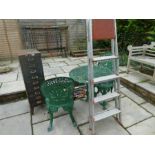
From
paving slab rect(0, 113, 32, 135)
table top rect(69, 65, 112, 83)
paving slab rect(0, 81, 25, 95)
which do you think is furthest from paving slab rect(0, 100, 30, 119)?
table top rect(69, 65, 112, 83)

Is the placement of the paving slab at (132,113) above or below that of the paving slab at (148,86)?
below

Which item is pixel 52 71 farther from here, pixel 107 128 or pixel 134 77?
pixel 107 128

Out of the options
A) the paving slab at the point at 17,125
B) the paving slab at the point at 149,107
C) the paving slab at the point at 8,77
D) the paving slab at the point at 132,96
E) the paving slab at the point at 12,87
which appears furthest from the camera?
the paving slab at the point at 8,77

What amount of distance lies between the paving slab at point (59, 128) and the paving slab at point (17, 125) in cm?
14

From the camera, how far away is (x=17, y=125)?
265 centimetres

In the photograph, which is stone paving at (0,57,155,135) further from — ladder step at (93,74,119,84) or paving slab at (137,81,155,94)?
ladder step at (93,74,119,84)

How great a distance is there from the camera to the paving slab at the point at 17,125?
2.47 m

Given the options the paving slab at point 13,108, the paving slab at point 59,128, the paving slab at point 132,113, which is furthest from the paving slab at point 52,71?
the paving slab at point 132,113

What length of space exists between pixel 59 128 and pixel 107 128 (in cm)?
77

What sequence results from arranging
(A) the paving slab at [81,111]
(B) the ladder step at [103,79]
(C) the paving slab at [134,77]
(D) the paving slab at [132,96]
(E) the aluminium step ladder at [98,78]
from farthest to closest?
(C) the paving slab at [134,77], (D) the paving slab at [132,96], (A) the paving slab at [81,111], (B) the ladder step at [103,79], (E) the aluminium step ladder at [98,78]

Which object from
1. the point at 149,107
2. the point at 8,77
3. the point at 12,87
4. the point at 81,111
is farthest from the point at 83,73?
the point at 8,77

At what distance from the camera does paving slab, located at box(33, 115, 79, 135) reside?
242 centimetres

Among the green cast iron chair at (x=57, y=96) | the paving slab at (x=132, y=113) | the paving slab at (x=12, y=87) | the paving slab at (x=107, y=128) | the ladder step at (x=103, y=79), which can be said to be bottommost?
the paving slab at (x=107, y=128)

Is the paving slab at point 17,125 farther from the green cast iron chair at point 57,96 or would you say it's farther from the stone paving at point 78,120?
the green cast iron chair at point 57,96
